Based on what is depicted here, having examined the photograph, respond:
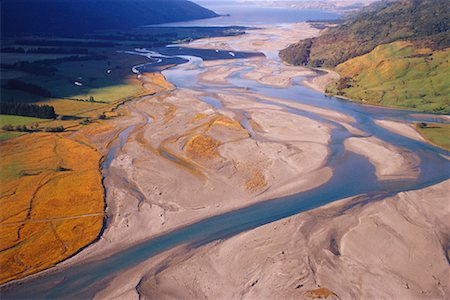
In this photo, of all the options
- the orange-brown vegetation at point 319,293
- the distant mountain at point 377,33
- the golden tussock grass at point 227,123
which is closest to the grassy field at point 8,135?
the golden tussock grass at point 227,123

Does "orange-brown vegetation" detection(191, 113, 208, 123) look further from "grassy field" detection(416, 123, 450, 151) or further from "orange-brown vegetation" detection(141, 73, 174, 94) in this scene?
"grassy field" detection(416, 123, 450, 151)

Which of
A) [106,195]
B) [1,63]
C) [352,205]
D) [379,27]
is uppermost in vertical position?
[379,27]

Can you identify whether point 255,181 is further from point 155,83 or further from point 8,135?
point 155,83

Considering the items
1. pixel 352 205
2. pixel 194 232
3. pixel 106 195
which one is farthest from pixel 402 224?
pixel 106 195

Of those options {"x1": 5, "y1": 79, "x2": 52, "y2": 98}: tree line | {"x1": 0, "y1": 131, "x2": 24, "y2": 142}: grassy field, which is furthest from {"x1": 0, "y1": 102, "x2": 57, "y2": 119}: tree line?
{"x1": 5, "y1": 79, "x2": 52, "y2": 98}: tree line

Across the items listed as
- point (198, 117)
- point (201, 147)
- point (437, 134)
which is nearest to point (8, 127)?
point (198, 117)

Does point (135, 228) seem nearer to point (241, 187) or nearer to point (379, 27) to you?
point (241, 187)

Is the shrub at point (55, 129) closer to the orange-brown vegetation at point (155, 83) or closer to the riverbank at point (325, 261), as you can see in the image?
the orange-brown vegetation at point (155, 83)
